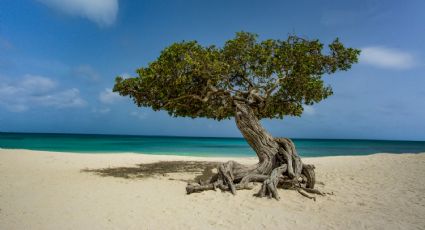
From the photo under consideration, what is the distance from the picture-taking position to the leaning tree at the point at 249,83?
12203mm

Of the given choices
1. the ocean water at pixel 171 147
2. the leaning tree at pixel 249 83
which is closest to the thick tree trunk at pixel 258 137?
the leaning tree at pixel 249 83

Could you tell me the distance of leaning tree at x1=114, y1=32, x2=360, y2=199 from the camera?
1220 centimetres

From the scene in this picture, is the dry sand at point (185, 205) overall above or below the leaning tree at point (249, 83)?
below

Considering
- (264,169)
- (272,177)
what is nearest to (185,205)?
(272,177)

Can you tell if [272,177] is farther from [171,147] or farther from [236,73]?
[171,147]

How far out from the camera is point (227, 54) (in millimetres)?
13648

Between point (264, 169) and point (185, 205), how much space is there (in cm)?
413

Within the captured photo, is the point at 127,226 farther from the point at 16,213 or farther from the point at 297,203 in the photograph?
the point at 297,203

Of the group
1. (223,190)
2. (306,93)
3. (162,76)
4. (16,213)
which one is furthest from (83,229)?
(306,93)

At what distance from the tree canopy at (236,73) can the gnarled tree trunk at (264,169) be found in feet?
3.80

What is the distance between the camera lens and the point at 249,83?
46.1 ft

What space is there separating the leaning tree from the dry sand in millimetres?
1614

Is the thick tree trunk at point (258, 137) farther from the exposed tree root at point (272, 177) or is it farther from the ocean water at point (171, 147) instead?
the ocean water at point (171, 147)

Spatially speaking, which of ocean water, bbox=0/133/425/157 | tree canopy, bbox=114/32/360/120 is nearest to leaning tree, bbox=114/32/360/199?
tree canopy, bbox=114/32/360/120
